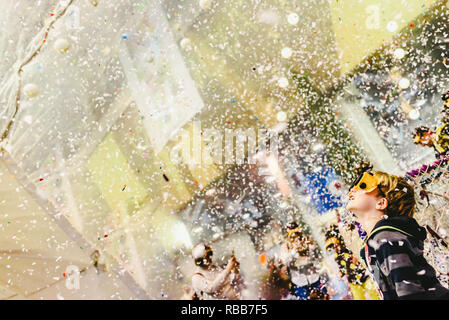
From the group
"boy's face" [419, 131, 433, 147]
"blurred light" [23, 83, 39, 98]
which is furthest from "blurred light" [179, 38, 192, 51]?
"boy's face" [419, 131, 433, 147]

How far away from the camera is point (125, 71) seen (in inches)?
68.8

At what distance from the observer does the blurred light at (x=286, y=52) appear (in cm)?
168

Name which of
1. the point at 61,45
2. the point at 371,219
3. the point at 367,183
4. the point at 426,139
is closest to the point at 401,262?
the point at 371,219

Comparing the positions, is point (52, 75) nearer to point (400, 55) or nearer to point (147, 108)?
point (147, 108)

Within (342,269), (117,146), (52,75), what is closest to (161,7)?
(52,75)

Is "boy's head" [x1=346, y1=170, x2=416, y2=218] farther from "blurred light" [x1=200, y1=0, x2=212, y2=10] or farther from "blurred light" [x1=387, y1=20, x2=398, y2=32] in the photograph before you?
"blurred light" [x1=200, y1=0, x2=212, y2=10]

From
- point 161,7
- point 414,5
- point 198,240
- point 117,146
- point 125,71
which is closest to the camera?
point 414,5

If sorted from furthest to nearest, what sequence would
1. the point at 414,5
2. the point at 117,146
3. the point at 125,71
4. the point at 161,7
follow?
the point at 117,146 → the point at 125,71 → the point at 161,7 → the point at 414,5

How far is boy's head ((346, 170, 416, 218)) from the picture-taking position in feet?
4.12

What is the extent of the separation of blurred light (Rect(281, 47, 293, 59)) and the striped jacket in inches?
40.6

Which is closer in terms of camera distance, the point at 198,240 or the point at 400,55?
the point at 400,55

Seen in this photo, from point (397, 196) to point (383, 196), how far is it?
6 cm

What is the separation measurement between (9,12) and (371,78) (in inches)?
79.1

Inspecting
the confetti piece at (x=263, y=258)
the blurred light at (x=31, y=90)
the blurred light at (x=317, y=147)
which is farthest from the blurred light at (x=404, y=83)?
the blurred light at (x=31, y=90)
